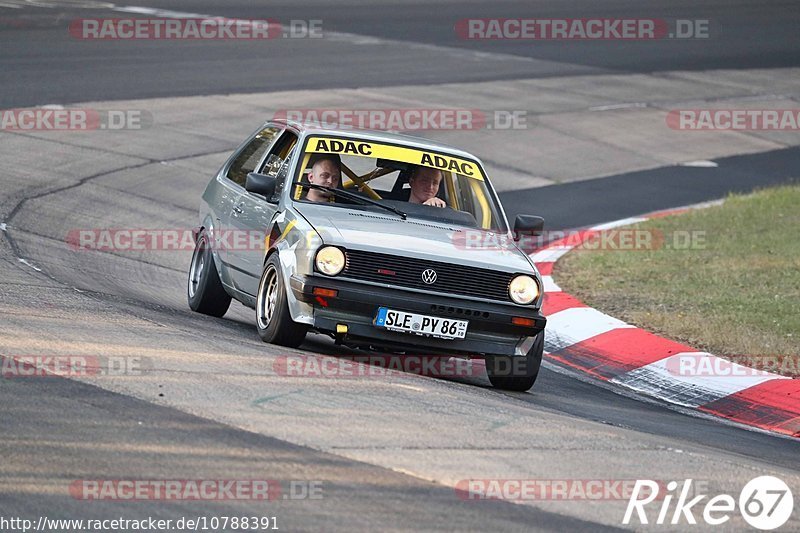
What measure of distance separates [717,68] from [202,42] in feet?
35.9

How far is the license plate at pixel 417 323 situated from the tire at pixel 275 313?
19.7 inches

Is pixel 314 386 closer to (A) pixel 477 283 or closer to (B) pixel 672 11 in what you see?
(A) pixel 477 283

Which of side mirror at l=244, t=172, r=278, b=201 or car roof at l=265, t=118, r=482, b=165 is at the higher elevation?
car roof at l=265, t=118, r=482, b=165

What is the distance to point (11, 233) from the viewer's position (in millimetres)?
11852

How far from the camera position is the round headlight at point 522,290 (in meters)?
8.39

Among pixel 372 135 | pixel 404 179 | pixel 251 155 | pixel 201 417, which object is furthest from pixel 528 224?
pixel 201 417

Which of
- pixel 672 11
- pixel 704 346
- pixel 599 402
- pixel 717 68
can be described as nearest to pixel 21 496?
pixel 599 402

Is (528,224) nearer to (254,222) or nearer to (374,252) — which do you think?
(374,252)

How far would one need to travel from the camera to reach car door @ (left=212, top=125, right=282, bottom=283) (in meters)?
9.95

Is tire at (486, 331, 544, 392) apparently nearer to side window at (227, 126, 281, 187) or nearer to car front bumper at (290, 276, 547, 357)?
car front bumper at (290, 276, 547, 357)

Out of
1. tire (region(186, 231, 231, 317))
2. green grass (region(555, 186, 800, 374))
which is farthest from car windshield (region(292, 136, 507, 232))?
green grass (region(555, 186, 800, 374))

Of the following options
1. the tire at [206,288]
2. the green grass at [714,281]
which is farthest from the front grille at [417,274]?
the green grass at [714,281]

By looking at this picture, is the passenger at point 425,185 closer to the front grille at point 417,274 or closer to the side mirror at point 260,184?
the side mirror at point 260,184

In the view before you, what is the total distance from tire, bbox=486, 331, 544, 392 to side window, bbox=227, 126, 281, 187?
8.56 feet
